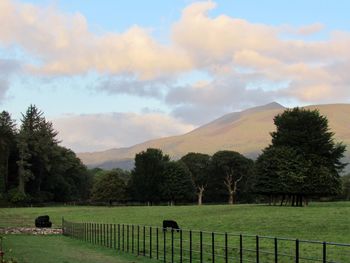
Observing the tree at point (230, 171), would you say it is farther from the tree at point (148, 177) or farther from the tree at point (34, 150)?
the tree at point (34, 150)

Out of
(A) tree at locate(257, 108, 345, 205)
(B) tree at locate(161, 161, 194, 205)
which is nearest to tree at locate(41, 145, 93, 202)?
(B) tree at locate(161, 161, 194, 205)

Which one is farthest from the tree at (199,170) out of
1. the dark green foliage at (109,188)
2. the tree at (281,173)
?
the tree at (281,173)

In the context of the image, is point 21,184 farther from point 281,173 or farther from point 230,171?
point 281,173

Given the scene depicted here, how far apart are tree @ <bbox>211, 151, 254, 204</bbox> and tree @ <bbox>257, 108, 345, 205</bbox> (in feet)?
227

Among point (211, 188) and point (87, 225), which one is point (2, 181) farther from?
point (87, 225)

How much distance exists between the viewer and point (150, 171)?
176625 millimetres

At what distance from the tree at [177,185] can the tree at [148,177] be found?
216 centimetres

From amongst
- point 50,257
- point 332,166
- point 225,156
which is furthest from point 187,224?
point 225,156

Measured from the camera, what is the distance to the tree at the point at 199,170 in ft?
600

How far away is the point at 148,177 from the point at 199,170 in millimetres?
20553

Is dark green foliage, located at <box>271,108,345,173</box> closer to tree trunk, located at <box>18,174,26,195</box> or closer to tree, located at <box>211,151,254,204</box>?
tree, located at <box>211,151,254,204</box>

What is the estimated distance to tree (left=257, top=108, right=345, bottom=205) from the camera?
9675 centimetres

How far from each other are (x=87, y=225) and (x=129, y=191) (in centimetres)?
12860

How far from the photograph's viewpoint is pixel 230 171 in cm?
17725
